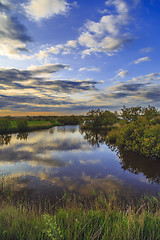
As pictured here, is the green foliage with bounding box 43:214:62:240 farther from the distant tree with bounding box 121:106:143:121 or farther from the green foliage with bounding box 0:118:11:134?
the green foliage with bounding box 0:118:11:134

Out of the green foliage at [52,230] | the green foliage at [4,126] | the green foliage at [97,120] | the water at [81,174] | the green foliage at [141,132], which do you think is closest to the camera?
the green foliage at [52,230]

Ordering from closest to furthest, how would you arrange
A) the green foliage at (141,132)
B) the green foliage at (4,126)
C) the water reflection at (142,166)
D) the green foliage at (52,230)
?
the green foliage at (52,230)
the water reflection at (142,166)
the green foliage at (141,132)
the green foliage at (4,126)

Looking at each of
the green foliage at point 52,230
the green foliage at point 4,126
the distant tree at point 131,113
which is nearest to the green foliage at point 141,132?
the distant tree at point 131,113

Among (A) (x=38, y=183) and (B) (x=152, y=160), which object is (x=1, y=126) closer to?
(A) (x=38, y=183)

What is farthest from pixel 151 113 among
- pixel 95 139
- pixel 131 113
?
pixel 95 139

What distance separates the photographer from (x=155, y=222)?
4.78m

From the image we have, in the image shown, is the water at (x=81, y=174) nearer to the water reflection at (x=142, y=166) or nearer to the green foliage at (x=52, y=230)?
the water reflection at (x=142, y=166)

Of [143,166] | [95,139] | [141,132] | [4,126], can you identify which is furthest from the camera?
[4,126]

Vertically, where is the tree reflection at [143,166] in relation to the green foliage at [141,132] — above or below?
below

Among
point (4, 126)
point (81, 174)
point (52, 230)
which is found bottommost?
point (81, 174)

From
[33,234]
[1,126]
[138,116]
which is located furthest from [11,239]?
[1,126]

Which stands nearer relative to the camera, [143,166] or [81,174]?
[81,174]

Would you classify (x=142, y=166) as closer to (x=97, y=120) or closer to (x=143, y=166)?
(x=143, y=166)

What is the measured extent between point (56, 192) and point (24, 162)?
8.64 metres
